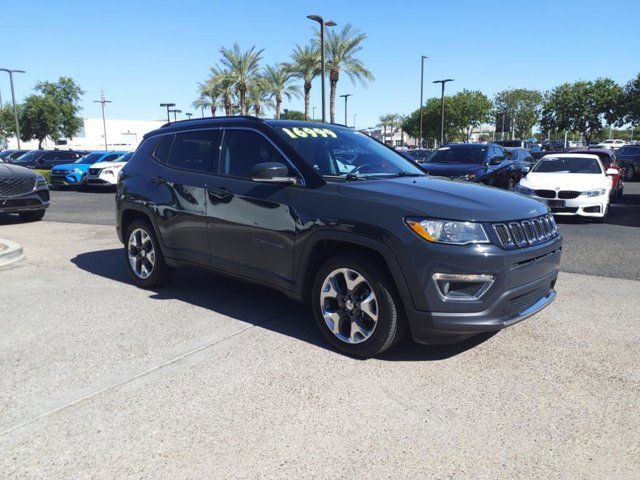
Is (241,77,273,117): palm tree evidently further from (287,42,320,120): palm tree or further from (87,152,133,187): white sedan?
(87,152,133,187): white sedan

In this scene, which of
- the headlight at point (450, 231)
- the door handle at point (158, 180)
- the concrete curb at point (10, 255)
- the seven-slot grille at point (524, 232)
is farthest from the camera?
the concrete curb at point (10, 255)

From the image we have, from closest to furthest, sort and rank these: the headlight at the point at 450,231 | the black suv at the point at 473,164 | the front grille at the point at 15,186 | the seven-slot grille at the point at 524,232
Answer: the headlight at the point at 450,231
the seven-slot grille at the point at 524,232
the front grille at the point at 15,186
the black suv at the point at 473,164

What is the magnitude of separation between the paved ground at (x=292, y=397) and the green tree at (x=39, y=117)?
6285 cm

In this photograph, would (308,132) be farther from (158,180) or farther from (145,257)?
(145,257)

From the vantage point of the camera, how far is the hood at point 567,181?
11133mm

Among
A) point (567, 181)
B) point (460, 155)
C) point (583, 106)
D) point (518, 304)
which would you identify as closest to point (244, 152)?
point (518, 304)

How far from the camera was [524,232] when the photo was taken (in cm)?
379

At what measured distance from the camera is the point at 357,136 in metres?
5.31

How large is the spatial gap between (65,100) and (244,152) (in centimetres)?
6789

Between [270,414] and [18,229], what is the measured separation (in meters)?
9.79

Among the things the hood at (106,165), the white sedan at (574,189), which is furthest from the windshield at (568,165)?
the hood at (106,165)

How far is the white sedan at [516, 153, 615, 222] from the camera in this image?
36.0 feet

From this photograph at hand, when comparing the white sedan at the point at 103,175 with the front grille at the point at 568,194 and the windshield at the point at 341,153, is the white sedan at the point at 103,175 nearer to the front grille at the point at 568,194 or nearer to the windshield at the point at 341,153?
the front grille at the point at 568,194

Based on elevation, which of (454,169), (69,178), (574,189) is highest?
(454,169)
